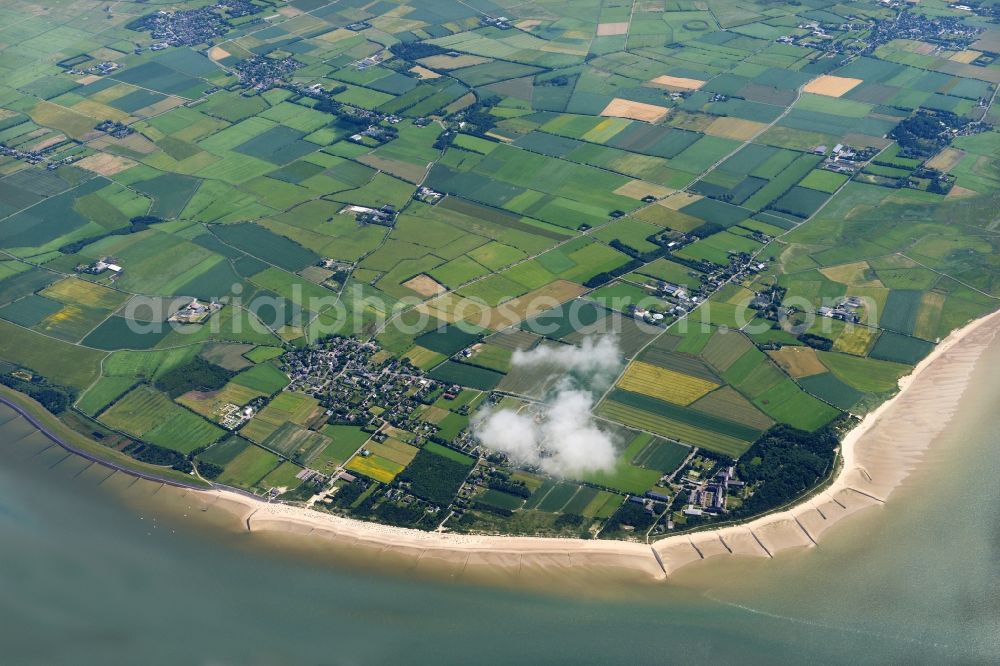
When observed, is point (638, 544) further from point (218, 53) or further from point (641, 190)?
point (218, 53)

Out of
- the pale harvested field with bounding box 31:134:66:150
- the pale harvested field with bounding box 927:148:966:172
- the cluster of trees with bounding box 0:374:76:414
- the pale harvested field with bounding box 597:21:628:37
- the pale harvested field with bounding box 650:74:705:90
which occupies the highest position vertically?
the pale harvested field with bounding box 927:148:966:172

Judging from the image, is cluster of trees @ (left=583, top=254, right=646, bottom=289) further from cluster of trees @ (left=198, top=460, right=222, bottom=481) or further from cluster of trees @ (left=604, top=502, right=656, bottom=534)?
cluster of trees @ (left=198, top=460, right=222, bottom=481)

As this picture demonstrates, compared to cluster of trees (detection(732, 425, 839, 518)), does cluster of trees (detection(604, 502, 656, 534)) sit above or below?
below

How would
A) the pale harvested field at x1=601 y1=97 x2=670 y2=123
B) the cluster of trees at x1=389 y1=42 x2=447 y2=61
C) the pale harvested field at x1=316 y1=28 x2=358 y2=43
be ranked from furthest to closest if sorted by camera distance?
the pale harvested field at x1=316 y1=28 x2=358 y2=43, the cluster of trees at x1=389 y1=42 x2=447 y2=61, the pale harvested field at x1=601 y1=97 x2=670 y2=123

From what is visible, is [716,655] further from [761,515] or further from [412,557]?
[412,557]

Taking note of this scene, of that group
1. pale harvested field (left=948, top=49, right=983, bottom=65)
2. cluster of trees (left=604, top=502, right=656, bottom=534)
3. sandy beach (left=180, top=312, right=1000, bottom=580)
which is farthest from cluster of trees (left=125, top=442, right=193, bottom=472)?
pale harvested field (left=948, top=49, right=983, bottom=65)

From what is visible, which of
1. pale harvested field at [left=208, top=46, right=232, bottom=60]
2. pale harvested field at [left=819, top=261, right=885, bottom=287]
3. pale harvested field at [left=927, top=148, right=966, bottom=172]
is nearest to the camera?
pale harvested field at [left=819, top=261, right=885, bottom=287]

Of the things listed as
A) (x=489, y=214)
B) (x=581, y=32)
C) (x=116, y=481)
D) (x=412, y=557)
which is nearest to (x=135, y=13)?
(x=581, y=32)
